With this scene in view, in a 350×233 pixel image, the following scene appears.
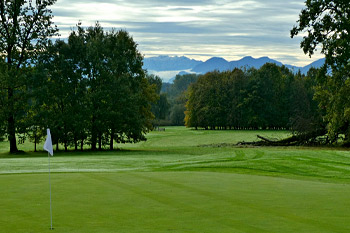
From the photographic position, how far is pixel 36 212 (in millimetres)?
10461

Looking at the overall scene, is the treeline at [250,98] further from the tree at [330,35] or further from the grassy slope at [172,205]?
the grassy slope at [172,205]

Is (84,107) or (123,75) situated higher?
(123,75)

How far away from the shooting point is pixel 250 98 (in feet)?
336

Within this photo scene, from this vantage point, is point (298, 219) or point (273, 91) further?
point (273, 91)

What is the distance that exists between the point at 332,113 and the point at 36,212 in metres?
36.3

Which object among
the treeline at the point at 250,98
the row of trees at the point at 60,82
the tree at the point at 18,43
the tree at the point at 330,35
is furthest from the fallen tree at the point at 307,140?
the treeline at the point at 250,98

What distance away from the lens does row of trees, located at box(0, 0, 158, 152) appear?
42625mm

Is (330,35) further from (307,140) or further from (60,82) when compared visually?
(60,82)

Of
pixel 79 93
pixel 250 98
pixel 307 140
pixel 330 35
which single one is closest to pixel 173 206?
pixel 330 35

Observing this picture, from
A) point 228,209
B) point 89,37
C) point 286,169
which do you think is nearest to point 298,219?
point 228,209

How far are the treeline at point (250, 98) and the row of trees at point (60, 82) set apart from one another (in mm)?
57741

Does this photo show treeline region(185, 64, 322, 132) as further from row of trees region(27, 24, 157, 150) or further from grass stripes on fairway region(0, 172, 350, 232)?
grass stripes on fairway region(0, 172, 350, 232)

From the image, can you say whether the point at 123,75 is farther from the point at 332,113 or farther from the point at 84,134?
the point at 332,113

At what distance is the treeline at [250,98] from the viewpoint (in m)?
102
